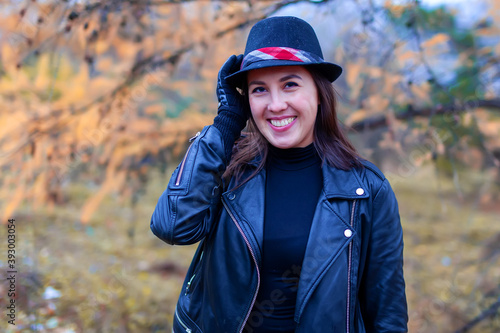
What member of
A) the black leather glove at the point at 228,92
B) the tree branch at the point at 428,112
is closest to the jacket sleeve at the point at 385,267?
the black leather glove at the point at 228,92

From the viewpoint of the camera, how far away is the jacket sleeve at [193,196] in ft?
5.06

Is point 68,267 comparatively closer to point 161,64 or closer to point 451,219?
point 161,64

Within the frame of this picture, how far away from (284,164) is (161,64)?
5.12 ft

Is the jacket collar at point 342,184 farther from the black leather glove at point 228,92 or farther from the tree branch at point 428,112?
the tree branch at point 428,112

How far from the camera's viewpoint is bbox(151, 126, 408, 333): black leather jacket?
5.02ft

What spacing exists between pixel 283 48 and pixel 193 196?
2.28 feet

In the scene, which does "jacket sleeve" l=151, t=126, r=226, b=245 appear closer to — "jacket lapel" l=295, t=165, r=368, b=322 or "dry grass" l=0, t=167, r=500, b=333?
"jacket lapel" l=295, t=165, r=368, b=322

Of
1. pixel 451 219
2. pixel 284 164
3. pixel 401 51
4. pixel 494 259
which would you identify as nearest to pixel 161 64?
pixel 284 164

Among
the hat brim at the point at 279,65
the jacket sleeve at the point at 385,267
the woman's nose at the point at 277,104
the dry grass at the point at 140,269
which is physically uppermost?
the hat brim at the point at 279,65

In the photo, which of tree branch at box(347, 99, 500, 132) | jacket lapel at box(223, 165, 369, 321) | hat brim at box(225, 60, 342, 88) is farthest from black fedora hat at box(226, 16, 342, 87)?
tree branch at box(347, 99, 500, 132)

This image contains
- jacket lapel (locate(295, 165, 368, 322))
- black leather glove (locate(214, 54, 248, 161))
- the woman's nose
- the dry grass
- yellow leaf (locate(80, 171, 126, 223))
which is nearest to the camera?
jacket lapel (locate(295, 165, 368, 322))

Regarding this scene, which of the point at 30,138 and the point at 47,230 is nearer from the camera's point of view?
the point at 30,138

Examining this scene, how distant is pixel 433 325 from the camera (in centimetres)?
400

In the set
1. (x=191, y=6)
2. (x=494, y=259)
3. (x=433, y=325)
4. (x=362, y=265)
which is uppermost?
(x=191, y=6)
